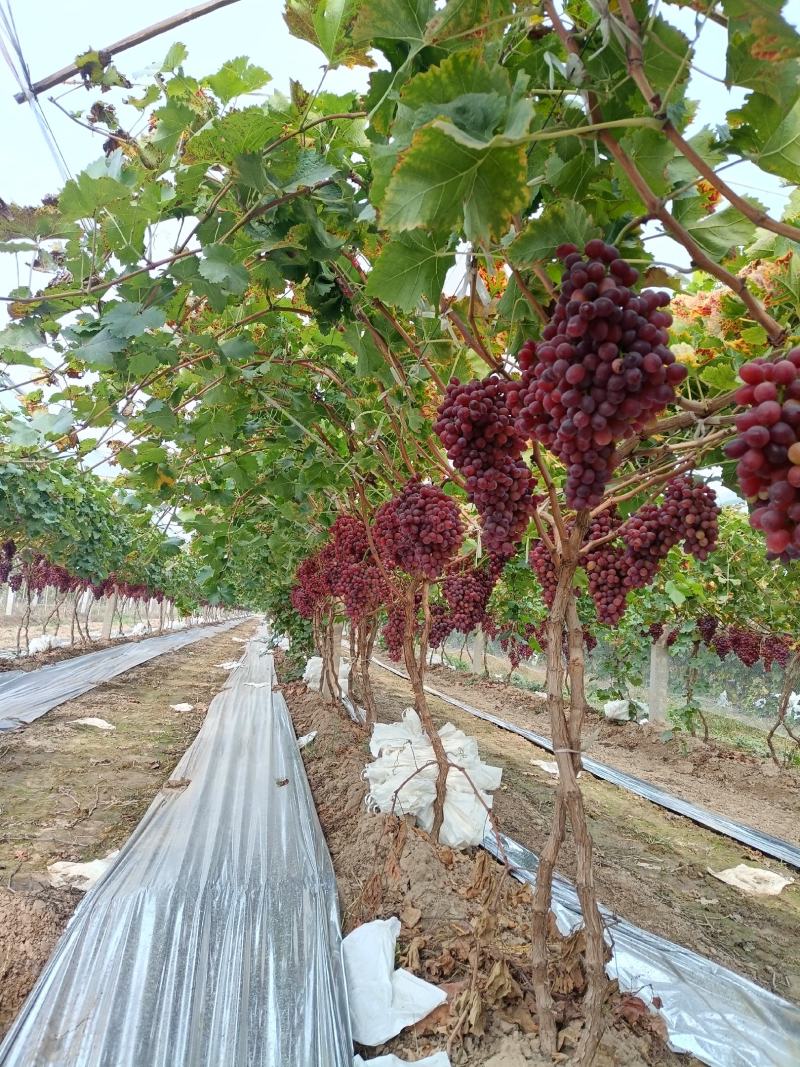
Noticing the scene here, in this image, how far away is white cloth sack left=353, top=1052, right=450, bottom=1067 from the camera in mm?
2487

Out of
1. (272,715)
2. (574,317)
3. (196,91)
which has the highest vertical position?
(196,91)

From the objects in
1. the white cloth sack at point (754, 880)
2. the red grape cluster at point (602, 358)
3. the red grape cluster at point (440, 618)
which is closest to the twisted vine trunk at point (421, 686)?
the white cloth sack at point (754, 880)

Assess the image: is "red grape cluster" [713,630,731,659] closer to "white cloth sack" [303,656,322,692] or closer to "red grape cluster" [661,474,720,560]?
"white cloth sack" [303,656,322,692]

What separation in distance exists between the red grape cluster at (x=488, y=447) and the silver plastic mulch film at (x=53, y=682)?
10.3 metres

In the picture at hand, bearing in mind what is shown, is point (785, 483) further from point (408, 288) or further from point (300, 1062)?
point (300, 1062)

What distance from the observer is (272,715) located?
37.2 ft

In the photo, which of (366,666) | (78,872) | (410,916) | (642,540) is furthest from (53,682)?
(642,540)

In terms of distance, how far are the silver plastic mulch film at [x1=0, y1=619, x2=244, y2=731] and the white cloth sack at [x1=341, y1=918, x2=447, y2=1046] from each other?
8.29m

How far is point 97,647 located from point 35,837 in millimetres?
16194

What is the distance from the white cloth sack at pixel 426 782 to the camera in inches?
199

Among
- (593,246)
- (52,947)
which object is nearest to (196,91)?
(593,246)

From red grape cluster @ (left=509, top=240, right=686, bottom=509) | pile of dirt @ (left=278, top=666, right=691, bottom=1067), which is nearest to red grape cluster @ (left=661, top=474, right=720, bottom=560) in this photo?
red grape cluster @ (left=509, top=240, right=686, bottom=509)

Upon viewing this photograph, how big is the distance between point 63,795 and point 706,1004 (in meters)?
6.44

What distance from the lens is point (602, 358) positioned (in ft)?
3.33
